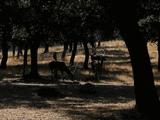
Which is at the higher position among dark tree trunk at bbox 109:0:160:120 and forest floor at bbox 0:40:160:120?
dark tree trunk at bbox 109:0:160:120

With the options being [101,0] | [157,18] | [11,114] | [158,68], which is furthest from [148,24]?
[11,114]

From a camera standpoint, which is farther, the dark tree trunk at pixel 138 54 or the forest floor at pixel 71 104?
the forest floor at pixel 71 104

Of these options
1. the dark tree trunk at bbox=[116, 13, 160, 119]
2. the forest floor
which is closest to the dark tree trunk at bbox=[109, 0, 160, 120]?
the dark tree trunk at bbox=[116, 13, 160, 119]

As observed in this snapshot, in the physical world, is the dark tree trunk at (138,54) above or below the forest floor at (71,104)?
above

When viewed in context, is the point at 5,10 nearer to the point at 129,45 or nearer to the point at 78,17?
the point at 78,17

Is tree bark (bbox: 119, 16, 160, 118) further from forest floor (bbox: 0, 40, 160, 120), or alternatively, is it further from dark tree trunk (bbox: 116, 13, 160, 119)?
forest floor (bbox: 0, 40, 160, 120)

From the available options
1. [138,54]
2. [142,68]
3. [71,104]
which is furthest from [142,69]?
[71,104]

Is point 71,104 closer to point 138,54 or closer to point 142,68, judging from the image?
point 142,68

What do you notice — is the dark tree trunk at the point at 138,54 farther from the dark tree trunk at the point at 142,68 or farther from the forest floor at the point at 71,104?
the forest floor at the point at 71,104

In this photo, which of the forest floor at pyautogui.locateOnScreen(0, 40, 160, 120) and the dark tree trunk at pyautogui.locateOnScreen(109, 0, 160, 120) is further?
the forest floor at pyautogui.locateOnScreen(0, 40, 160, 120)

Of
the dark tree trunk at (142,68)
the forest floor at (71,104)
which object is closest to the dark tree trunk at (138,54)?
the dark tree trunk at (142,68)

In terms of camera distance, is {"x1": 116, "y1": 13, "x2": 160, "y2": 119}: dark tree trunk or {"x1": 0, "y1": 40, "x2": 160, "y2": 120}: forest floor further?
{"x1": 0, "y1": 40, "x2": 160, "y2": 120}: forest floor

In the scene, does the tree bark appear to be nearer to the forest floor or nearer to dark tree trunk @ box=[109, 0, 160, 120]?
dark tree trunk @ box=[109, 0, 160, 120]

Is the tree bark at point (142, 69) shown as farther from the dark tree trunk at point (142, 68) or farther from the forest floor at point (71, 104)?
the forest floor at point (71, 104)
